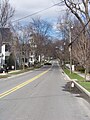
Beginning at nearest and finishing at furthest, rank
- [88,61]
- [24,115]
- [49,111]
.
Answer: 1. [24,115]
2. [49,111]
3. [88,61]

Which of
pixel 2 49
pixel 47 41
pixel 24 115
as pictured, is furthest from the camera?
pixel 47 41

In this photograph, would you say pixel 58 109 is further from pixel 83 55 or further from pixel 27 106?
pixel 83 55

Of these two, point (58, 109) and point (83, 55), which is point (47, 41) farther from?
point (58, 109)

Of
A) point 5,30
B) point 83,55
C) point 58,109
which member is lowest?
point 58,109

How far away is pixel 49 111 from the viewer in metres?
12.6

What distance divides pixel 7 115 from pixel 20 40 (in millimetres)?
68540

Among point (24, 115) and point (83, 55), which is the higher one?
point (83, 55)

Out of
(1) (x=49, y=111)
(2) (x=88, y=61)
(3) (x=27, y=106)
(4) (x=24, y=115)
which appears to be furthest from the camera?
(2) (x=88, y=61)

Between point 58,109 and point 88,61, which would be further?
point 88,61

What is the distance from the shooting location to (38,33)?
112625mm

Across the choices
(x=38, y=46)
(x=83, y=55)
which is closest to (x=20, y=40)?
(x=38, y=46)

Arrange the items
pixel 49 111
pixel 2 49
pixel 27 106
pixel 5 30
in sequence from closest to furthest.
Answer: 1. pixel 49 111
2. pixel 27 106
3. pixel 2 49
4. pixel 5 30

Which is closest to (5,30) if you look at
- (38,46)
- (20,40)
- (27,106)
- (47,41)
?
(20,40)

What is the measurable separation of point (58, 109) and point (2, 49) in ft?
196
